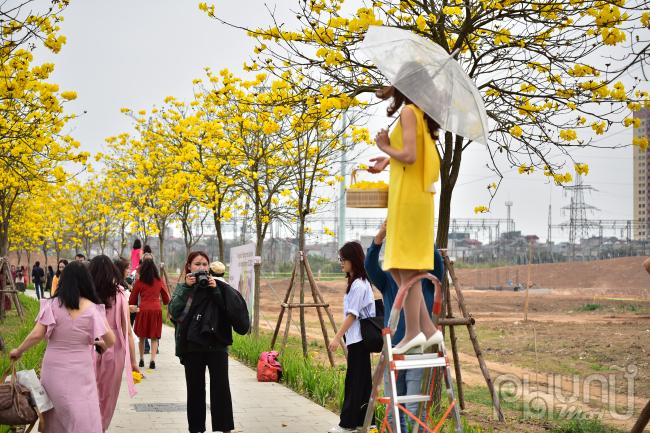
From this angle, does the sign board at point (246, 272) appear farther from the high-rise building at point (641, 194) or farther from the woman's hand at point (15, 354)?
the high-rise building at point (641, 194)

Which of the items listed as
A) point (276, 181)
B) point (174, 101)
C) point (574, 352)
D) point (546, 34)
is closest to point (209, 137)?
point (276, 181)

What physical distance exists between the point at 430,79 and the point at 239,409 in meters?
5.65

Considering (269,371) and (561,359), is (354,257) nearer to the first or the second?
(269,371)

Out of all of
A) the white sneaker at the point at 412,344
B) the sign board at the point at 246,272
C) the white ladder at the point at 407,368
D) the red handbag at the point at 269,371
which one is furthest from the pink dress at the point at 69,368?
the sign board at the point at 246,272

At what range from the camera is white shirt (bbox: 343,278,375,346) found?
8812 mm

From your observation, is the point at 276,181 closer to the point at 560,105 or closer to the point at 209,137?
the point at 209,137

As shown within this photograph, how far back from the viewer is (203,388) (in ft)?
27.9

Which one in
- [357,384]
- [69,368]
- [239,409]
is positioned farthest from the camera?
[239,409]

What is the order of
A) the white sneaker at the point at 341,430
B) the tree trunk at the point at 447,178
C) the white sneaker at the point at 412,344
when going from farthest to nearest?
the tree trunk at the point at 447,178, the white sneaker at the point at 341,430, the white sneaker at the point at 412,344

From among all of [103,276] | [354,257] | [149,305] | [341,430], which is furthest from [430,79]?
[149,305]

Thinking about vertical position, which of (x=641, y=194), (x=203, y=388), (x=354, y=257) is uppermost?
(x=641, y=194)

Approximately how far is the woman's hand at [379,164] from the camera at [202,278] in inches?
106

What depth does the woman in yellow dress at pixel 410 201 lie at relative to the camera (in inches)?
220

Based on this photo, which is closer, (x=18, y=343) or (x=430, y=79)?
(x=430, y=79)
